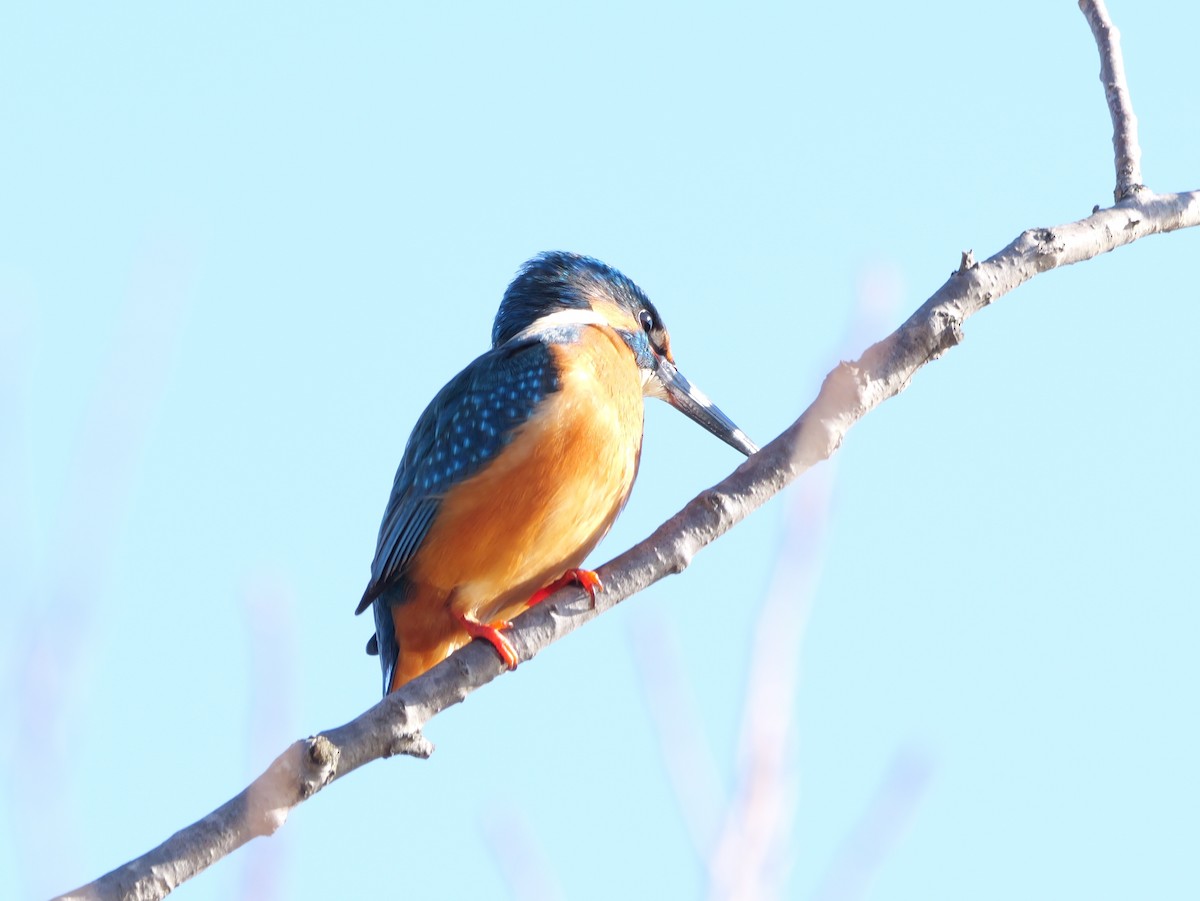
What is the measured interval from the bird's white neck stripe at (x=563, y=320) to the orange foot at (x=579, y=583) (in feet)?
4.09

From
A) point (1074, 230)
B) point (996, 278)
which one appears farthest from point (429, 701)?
point (1074, 230)

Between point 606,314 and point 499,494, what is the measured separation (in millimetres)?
1539

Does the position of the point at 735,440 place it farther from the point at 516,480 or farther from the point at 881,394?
the point at 881,394

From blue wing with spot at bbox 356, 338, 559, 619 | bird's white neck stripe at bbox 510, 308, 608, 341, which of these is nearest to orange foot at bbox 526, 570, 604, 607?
blue wing with spot at bbox 356, 338, 559, 619

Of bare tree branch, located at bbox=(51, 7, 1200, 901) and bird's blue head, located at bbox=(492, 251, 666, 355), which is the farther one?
bird's blue head, located at bbox=(492, 251, 666, 355)

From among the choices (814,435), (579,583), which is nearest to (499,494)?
(579,583)

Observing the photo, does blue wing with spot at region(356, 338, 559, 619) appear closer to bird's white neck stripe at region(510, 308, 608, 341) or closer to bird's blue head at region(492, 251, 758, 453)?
bird's white neck stripe at region(510, 308, 608, 341)

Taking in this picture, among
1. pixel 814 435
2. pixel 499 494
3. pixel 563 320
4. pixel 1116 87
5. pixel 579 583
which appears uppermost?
pixel 563 320

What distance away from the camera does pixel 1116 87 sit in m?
3.81

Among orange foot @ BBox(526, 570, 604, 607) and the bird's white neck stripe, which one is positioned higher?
the bird's white neck stripe

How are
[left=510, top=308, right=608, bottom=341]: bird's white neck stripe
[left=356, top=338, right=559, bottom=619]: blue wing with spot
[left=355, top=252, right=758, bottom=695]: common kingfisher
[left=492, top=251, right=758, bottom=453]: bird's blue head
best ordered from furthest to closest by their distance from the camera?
[left=492, top=251, right=758, bottom=453]: bird's blue head, [left=510, top=308, right=608, bottom=341]: bird's white neck stripe, [left=356, top=338, right=559, bottom=619]: blue wing with spot, [left=355, top=252, right=758, bottom=695]: common kingfisher

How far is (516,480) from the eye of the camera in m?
4.86

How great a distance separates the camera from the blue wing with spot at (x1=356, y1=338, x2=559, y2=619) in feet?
16.3

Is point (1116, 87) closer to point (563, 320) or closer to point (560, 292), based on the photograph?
point (563, 320)
